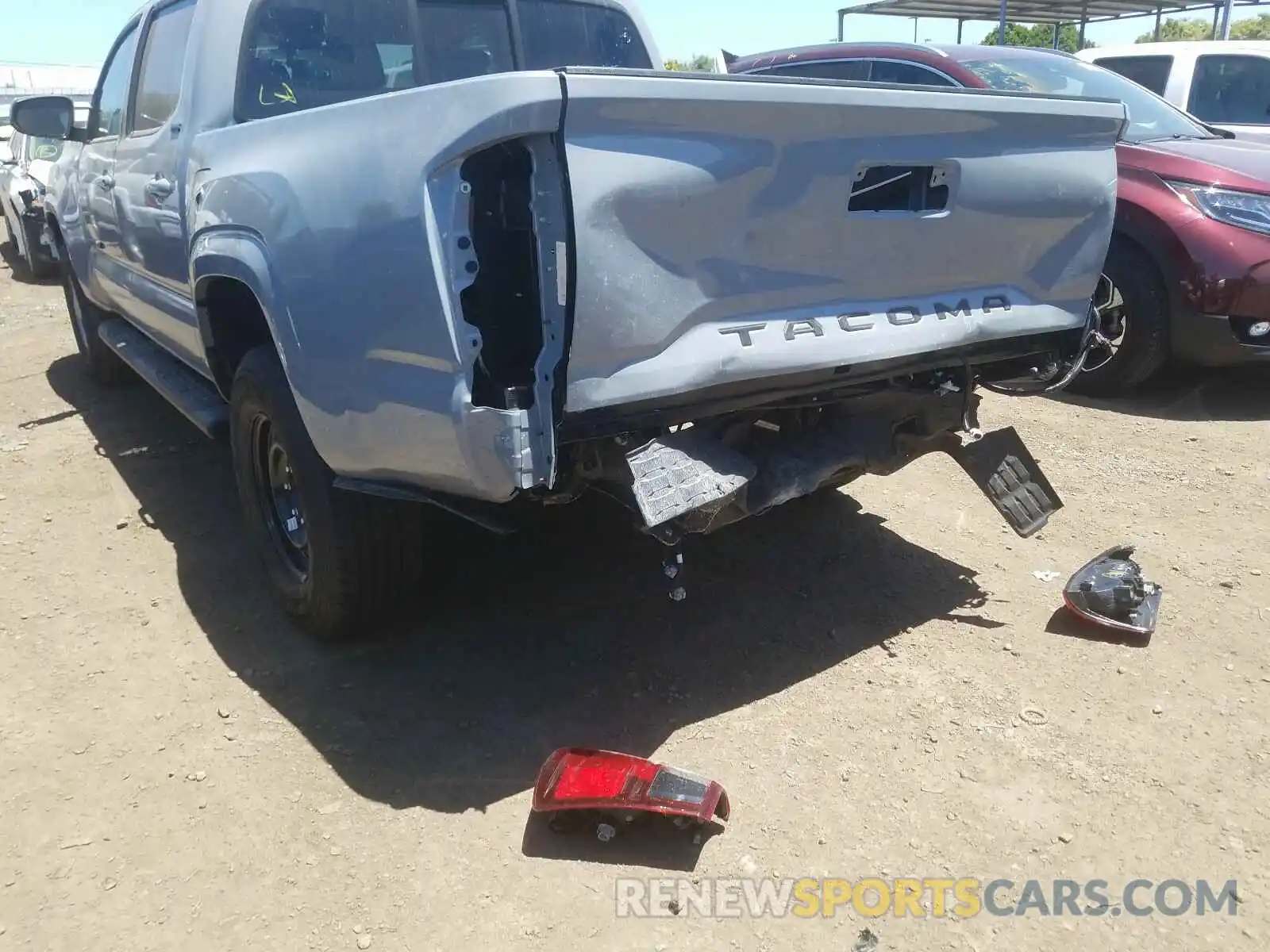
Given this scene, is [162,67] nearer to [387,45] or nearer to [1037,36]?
[387,45]

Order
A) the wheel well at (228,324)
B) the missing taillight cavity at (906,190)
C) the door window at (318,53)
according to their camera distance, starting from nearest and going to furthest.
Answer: the missing taillight cavity at (906,190)
the wheel well at (228,324)
the door window at (318,53)

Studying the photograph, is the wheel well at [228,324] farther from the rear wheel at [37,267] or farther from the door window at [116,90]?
the rear wheel at [37,267]

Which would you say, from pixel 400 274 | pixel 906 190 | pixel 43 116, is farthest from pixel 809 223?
pixel 43 116

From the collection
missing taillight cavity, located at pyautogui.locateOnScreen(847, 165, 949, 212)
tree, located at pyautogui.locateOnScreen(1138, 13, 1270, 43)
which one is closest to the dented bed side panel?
missing taillight cavity, located at pyautogui.locateOnScreen(847, 165, 949, 212)

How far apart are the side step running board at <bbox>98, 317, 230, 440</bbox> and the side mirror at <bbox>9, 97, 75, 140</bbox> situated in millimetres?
1009

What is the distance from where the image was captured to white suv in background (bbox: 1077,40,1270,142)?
782 cm

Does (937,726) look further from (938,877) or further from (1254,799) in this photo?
(1254,799)

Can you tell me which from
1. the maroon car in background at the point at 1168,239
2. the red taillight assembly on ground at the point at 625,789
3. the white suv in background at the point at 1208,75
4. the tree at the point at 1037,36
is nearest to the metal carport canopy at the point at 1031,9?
the tree at the point at 1037,36

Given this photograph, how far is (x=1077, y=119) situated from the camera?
9.99 feet

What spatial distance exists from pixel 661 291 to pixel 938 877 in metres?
1.48

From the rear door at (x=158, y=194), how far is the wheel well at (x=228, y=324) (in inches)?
10.2

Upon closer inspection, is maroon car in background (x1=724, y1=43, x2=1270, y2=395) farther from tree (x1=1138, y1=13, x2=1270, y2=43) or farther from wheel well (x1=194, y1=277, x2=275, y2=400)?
tree (x1=1138, y1=13, x2=1270, y2=43)

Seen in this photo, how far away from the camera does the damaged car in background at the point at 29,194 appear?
9.81m

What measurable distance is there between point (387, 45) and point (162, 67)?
42.8 inches
